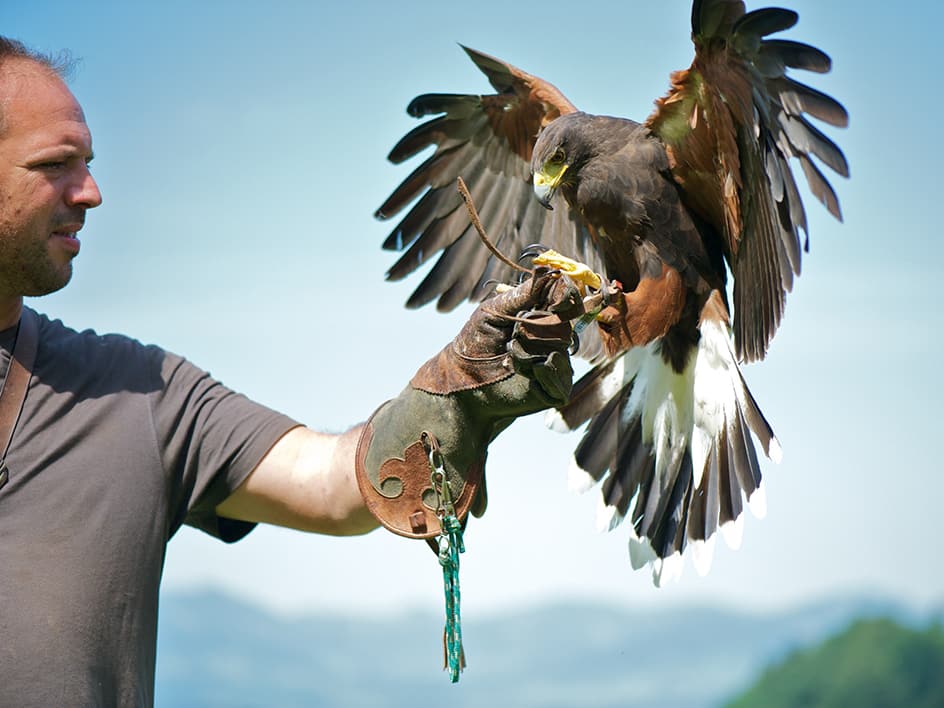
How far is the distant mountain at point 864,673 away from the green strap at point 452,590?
2656 cm

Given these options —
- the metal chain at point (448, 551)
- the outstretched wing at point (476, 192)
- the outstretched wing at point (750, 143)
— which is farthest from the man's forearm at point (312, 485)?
the outstretched wing at point (476, 192)

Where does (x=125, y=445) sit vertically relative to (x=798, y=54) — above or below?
below

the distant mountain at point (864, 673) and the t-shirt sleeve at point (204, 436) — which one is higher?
the distant mountain at point (864, 673)

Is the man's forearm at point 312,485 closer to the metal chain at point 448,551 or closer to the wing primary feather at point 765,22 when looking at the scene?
the metal chain at point 448,551

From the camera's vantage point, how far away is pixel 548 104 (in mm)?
3225

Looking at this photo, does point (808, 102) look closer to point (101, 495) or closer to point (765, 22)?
point (765, 22)

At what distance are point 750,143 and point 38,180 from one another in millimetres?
1645

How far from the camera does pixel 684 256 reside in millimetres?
2873

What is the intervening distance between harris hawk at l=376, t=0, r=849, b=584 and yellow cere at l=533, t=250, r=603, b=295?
0.25 metres

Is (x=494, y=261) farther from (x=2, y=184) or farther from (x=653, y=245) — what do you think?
(x=2, y=184)

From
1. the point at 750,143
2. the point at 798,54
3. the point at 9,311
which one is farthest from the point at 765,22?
the point at 9,311

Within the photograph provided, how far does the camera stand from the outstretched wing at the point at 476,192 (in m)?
3.29

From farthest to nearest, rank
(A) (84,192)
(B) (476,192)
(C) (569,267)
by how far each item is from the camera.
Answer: (B) (476,192) → (C) (569,267) → (A) (84,192)

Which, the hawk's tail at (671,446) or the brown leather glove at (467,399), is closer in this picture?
the brown leather glove at (467,399)
